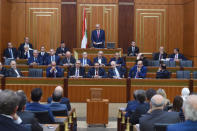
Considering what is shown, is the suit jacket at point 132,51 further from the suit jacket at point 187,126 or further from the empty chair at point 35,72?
the suit jacket at point 187,126

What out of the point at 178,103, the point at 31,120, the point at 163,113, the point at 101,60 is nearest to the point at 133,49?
the point at 101,60

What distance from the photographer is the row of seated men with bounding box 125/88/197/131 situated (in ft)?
7.73

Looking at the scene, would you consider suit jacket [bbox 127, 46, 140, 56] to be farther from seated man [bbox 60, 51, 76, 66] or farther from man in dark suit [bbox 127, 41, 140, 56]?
seated man [bbox 60, 51, 76, 66]

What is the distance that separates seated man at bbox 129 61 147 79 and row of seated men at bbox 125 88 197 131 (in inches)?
178

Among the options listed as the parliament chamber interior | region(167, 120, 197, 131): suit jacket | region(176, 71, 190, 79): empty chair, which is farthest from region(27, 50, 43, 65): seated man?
region(167, 120, 197, 131): suit jacket

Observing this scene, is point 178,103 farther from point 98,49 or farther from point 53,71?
point 98,49

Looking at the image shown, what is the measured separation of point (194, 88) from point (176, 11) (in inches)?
248

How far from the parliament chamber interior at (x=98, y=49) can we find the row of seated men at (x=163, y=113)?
2.72 meters

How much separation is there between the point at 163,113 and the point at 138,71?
21.3 ft

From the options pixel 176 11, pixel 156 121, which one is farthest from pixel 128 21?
pixel 156 121

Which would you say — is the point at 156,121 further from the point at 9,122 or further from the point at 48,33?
the point at 48,33

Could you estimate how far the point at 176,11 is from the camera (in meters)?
14.3

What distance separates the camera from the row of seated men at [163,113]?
236 cm

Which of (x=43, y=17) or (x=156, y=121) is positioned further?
(x=43, y=17)
